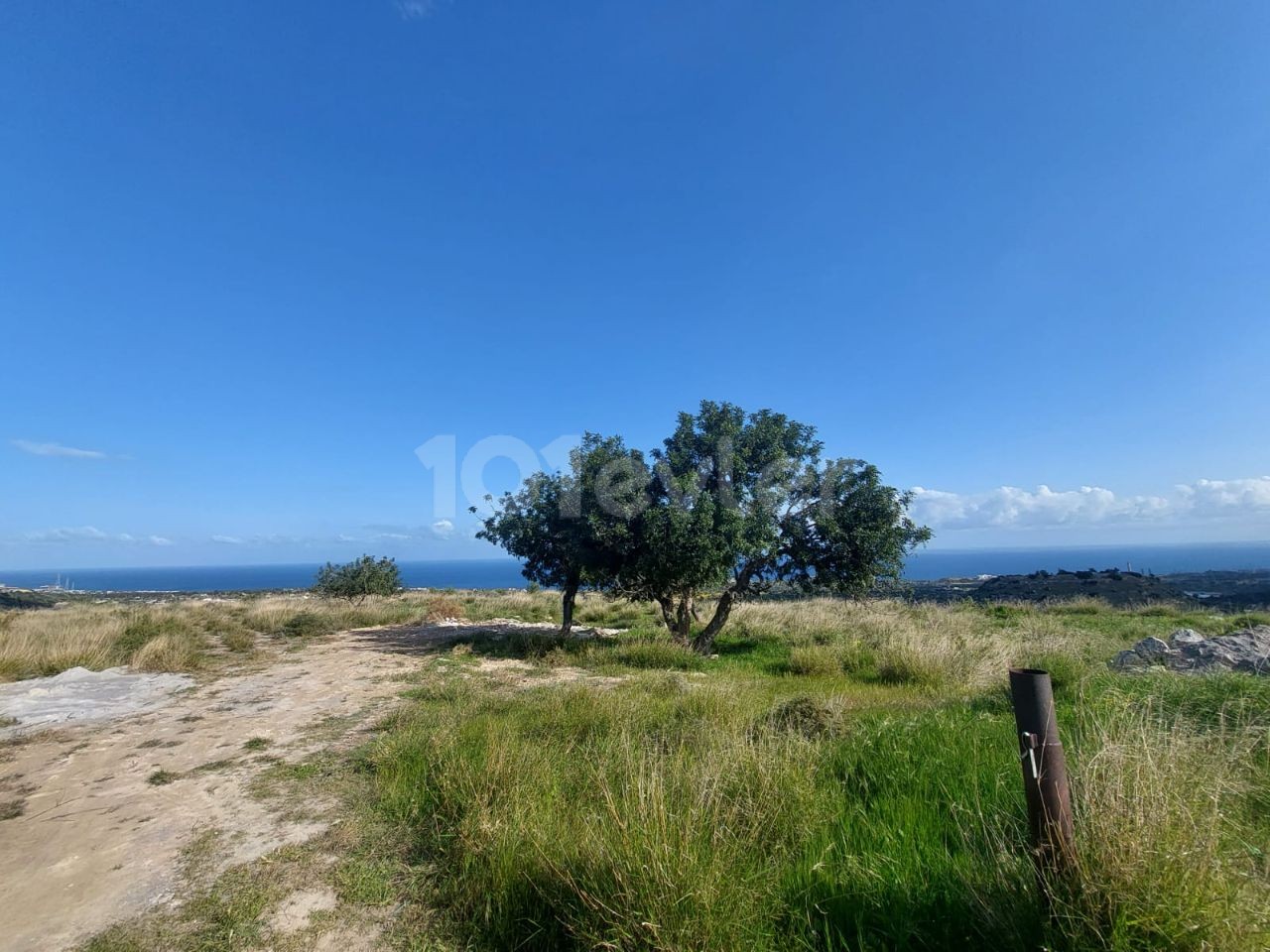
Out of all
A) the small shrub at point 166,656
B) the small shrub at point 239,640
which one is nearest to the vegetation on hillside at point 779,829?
the small shrub at point 166,656

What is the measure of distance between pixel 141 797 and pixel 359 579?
26.9 m

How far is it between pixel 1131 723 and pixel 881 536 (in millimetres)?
10008

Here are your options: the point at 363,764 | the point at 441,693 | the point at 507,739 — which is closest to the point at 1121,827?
the point at 507,739

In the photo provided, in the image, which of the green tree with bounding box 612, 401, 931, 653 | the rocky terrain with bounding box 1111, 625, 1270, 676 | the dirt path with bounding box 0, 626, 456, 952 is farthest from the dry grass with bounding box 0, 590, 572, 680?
the rocky terrain with bounding box 1111, 625, 1270, 676

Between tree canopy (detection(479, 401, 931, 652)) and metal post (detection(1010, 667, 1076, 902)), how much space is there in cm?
973

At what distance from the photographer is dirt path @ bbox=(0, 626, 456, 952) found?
331cm

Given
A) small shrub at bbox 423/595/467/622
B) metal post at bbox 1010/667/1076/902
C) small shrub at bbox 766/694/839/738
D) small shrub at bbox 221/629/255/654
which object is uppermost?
metal post at bbox 1010/667/1076/902

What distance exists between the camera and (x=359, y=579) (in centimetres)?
2942

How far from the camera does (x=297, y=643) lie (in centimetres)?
1573

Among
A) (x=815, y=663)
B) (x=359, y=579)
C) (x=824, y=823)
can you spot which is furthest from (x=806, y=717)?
(x=359, y=579)

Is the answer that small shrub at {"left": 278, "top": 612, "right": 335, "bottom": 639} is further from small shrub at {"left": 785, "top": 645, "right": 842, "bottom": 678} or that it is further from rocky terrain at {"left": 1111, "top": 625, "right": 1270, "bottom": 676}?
rocky terrain at {"left": 1111, "top": 625, "right": 1270, "bottom": 676}

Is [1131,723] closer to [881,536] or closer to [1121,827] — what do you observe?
[1121,827]

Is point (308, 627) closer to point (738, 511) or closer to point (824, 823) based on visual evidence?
point (738, 511)

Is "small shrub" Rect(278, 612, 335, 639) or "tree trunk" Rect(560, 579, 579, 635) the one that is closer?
"tree trunk" Rect(560, 579, 579, 635)
